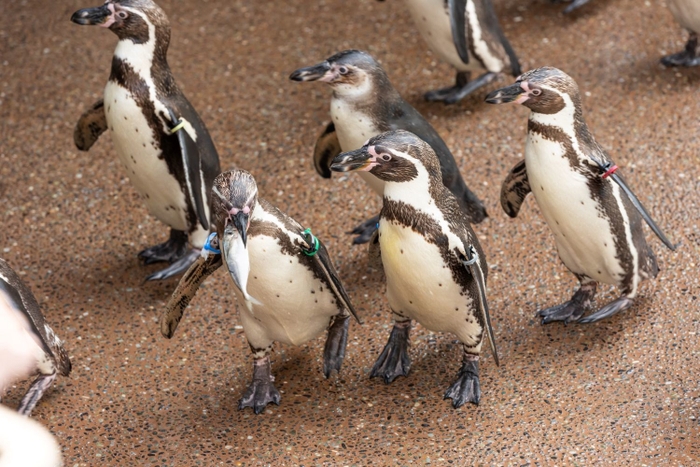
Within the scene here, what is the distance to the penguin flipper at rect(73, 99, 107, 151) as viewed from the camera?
322 cm

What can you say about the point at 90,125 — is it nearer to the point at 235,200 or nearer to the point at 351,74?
the point at 351,74

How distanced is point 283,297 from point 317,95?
174 centimetres

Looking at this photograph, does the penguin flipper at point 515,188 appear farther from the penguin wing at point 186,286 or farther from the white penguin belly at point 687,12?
the white penguin belly at point 687,12

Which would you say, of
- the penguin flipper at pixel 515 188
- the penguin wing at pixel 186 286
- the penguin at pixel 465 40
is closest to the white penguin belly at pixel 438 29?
the penguin at pixel 465 40

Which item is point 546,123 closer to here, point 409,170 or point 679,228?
point 409,170

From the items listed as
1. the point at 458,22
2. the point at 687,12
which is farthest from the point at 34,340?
the point at 687,12

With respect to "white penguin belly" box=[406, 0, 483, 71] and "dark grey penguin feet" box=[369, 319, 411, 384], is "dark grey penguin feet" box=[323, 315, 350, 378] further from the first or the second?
"white penguin belly" box=[406, 0, 483, 71]

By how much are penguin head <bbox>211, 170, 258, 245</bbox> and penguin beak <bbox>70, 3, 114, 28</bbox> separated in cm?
88

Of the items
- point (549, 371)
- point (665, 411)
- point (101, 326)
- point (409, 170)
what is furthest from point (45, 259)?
point (665, 411)

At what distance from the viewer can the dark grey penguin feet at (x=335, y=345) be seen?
2703 millimetres

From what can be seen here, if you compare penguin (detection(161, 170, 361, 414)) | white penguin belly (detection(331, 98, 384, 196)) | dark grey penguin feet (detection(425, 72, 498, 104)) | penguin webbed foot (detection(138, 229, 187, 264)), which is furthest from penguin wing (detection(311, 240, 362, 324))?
dark grey penguin feet (detection(425, 72, 498, 104))

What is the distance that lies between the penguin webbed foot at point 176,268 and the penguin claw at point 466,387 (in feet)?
3.35

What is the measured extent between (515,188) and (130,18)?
1257 mm

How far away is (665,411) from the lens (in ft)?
8.36
